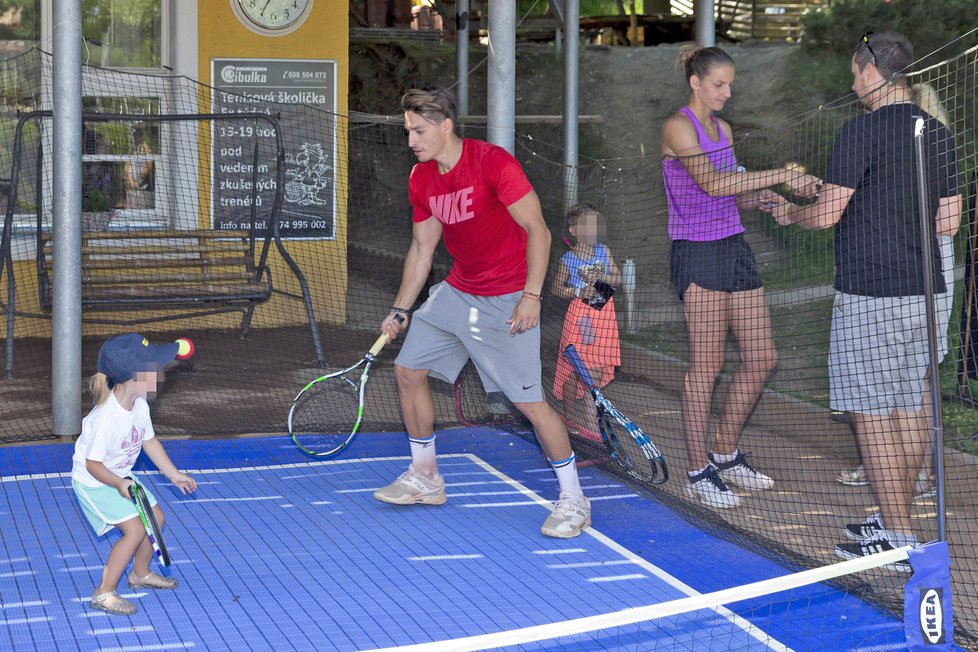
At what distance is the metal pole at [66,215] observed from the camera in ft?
20.3

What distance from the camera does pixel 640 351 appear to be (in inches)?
339

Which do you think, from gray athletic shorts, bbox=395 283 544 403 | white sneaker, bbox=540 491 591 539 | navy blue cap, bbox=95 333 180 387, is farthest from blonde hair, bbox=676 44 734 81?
navy blue cap, bbox=95 333 180 387

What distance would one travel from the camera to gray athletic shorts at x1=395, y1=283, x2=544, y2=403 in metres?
5.05

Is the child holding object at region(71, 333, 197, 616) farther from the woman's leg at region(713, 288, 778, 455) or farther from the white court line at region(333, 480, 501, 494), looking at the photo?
the woman's leg at region(713, 288, 778, 455)

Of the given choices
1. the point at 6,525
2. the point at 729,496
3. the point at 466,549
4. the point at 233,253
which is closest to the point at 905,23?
the point at 233,253

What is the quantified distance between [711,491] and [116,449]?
2.68 metres

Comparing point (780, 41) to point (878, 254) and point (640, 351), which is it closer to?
point (640, 351)

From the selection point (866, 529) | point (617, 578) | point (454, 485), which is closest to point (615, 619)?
point (617, 578)

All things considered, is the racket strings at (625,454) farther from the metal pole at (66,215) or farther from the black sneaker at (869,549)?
the metal pole at (66,215)

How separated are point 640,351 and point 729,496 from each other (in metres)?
3.29

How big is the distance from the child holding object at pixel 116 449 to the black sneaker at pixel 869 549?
2.51 meters

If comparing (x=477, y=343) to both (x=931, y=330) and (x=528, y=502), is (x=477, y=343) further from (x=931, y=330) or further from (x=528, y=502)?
(x=931, y=330)

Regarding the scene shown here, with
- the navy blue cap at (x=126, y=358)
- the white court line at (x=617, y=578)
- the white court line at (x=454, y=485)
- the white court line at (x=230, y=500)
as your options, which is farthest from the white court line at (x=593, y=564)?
the navy blue cap at (x=126, y=358)

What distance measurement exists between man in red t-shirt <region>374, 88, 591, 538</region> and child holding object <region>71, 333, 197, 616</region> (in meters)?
1.37
